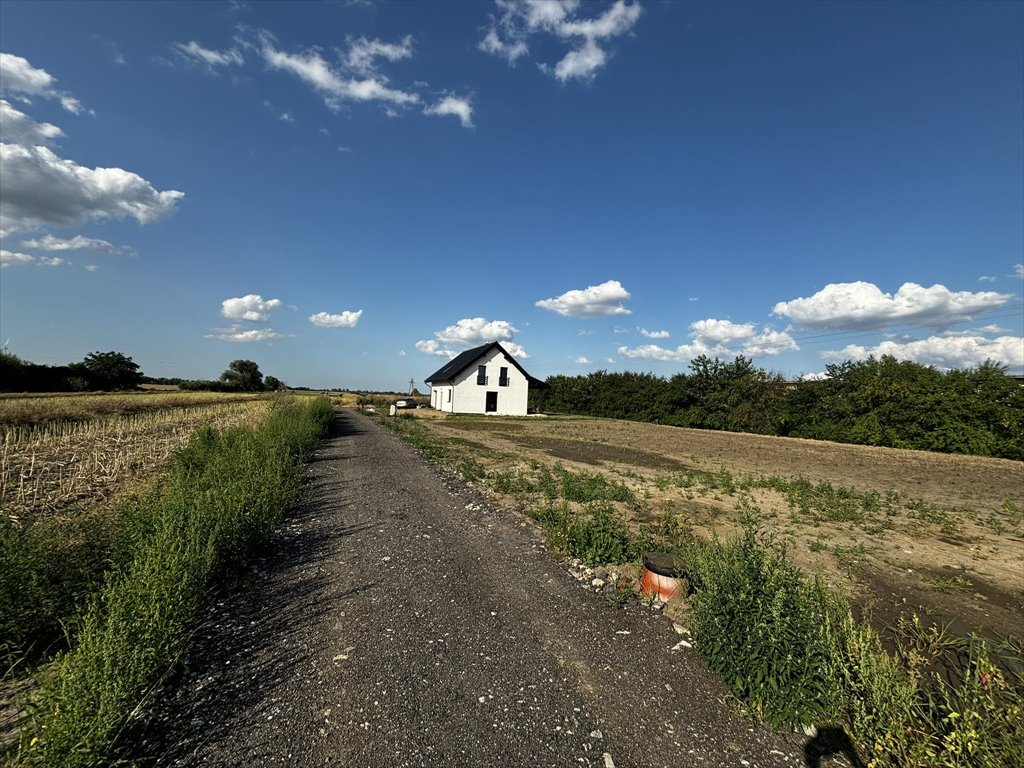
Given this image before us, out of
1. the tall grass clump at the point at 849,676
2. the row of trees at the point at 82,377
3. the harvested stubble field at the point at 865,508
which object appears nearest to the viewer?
the tall grass clump at the point at 849,676

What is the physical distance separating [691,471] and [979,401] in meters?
18.5

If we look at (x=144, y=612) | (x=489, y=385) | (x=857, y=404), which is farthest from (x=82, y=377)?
(x=857, y=404)

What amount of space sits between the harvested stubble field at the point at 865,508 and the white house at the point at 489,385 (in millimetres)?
18407

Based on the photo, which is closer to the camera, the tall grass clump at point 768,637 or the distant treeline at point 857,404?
the tall grass clump at point 768,637

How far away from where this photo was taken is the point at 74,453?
1286 cm

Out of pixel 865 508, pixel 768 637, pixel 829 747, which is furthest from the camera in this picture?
pixel 865 508

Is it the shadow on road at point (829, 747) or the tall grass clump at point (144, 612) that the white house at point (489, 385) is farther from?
the shadow on road at point (829, 747)

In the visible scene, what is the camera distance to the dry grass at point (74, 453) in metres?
8.25

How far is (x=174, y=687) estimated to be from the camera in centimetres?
317

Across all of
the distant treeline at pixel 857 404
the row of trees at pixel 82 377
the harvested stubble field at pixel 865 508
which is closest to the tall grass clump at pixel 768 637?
the harvested stubble field at pixel 865 508

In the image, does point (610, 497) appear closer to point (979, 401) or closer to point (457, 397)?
point (979, 401)

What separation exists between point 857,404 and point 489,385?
2690 cm

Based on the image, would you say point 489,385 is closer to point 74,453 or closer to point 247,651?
point 74,453

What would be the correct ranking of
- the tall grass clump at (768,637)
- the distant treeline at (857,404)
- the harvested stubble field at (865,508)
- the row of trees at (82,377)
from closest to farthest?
the tall grass clump at (768,637), the harvested stubble field at (865,508), the distant treeline at (857,404), the row of trees at (82,377)
